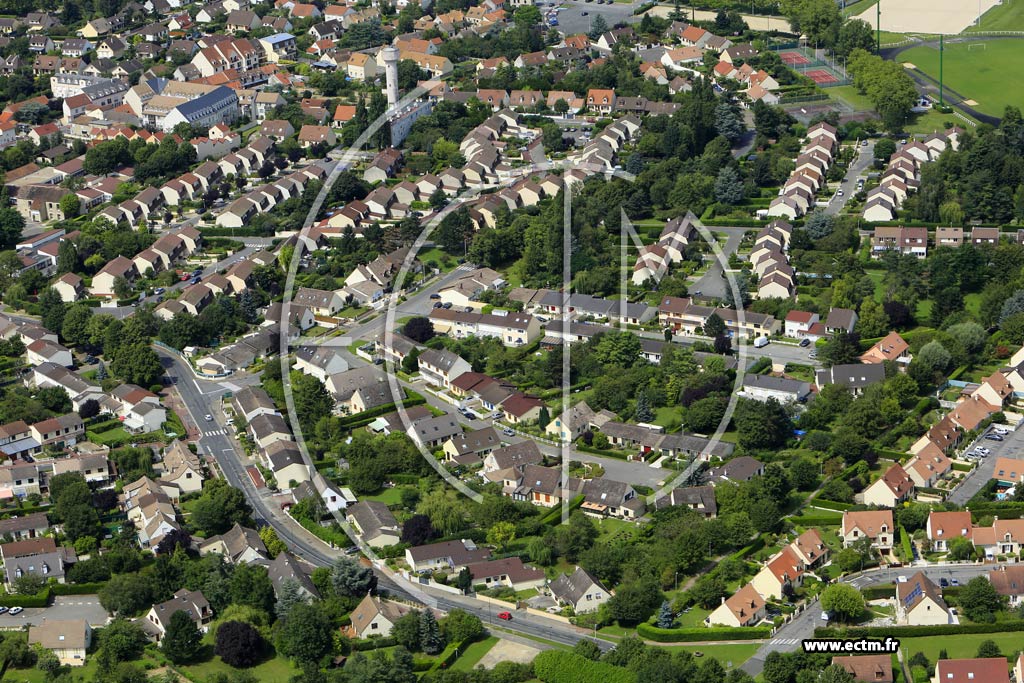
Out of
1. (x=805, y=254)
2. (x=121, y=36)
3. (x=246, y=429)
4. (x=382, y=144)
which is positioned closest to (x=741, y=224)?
(x=805, y=254)

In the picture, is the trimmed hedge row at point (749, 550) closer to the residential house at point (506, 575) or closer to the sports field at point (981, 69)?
the residential house at point (506, 575)

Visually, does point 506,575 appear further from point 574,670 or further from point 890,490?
point 890,490

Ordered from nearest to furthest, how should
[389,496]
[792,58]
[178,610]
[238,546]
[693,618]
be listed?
[178,610], [693,618], [238,546], [389,496], [792,58]

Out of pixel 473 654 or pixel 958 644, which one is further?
pixel 473 654

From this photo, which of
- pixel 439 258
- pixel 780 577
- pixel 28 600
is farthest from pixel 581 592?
pixel 439 258

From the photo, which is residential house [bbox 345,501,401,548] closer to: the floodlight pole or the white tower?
the white tower

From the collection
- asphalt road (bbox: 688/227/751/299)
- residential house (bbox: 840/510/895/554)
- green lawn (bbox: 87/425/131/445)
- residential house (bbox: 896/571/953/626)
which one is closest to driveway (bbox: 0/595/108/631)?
green lawn (bbox: 87/425/131/445)

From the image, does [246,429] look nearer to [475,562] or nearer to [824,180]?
[475,562]
